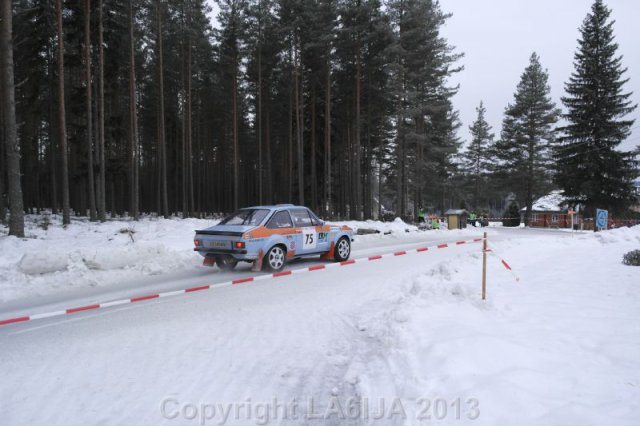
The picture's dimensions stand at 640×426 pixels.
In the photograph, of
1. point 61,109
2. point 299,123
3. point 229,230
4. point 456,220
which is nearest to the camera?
point 229,230

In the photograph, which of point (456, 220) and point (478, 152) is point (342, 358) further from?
point (478, 152)

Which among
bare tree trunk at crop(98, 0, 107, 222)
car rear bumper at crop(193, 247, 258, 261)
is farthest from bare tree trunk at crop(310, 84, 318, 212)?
car rear bumper at crop(193, 247, 258, 261)

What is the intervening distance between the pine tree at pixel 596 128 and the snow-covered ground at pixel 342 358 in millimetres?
30061

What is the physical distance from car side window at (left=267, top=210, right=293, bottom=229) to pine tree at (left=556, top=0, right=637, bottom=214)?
31.4 meters

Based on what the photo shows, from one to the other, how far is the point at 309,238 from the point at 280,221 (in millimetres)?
1080

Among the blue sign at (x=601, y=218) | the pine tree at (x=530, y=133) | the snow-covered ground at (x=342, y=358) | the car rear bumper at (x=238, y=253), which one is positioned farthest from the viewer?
the pine tree at (x=530, y=133)

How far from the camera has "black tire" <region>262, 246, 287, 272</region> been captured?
9805 mm

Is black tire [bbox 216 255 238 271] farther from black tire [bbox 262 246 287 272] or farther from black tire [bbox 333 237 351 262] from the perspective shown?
black tire [bbox 333 237 351 262]

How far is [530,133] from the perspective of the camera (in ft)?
142

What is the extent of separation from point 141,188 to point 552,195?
62.6m

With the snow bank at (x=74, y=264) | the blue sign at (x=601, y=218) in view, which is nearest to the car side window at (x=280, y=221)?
the snow bank at (x=74, y=264)

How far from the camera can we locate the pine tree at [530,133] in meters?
43.2

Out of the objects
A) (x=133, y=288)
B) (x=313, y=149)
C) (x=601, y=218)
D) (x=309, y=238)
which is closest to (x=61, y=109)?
(x=133, y=288)

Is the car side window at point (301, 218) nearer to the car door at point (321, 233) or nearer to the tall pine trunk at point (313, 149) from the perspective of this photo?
the car door at point (321, 233)
